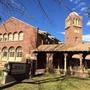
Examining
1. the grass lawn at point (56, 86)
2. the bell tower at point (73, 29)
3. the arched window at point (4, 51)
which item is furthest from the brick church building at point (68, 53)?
the arched window at point (4, 51)

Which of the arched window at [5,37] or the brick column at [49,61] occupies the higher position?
the arched window at [5,37]

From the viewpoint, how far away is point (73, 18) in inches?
2105

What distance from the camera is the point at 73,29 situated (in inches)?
2084

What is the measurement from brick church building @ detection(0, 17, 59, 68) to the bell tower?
481 inches

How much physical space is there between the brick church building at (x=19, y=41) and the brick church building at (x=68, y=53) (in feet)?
5.94

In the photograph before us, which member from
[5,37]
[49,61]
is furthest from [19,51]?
[49,61]

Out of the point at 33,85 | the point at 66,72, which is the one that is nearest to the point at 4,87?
the point at 33,85

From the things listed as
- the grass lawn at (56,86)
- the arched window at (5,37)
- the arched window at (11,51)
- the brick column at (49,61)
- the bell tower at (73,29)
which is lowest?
the grass lawn at (56,86)

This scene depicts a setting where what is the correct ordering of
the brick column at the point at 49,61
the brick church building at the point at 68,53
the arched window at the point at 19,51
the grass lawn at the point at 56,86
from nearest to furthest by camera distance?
the grass lawn at the point at 56,86, the brick church building at the point at 68,53, the brick column at the point at 49,61, the arched window at the point at 19,51

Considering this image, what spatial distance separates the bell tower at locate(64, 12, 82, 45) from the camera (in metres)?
52.6

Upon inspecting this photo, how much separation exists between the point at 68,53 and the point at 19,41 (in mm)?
10365

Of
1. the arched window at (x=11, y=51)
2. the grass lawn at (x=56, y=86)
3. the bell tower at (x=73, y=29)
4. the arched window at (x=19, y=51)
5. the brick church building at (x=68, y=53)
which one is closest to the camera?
the grass lawn at (x=56, y=86)

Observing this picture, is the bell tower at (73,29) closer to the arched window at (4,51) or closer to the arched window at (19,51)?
the arched window at (19,51)

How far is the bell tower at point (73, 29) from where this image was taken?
5256 cm
